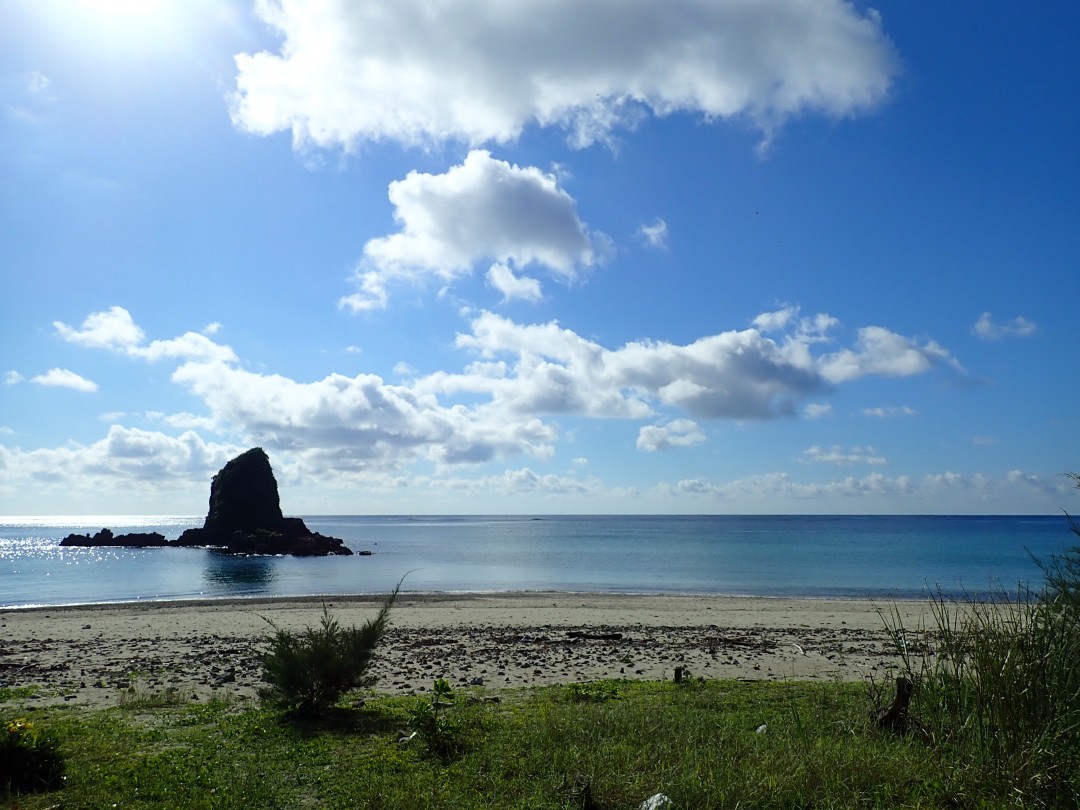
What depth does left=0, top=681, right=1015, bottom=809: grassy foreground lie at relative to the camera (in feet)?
22.7

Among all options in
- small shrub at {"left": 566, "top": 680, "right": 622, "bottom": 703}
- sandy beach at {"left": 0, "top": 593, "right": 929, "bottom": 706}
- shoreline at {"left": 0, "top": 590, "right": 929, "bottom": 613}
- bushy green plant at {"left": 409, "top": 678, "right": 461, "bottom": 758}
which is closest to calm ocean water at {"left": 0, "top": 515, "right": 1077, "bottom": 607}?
shoreline at {"left": 0, "top": 590, "right": 929, "bottom": 613}

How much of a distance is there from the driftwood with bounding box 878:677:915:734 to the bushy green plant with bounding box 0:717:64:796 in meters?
9.62

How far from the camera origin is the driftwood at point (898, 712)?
A: 28.8ft

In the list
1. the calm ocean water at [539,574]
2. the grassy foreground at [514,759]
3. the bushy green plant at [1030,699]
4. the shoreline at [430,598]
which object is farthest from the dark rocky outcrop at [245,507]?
the bushy green plant at [1030,699]

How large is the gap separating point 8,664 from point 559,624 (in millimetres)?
16030

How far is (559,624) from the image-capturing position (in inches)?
1000

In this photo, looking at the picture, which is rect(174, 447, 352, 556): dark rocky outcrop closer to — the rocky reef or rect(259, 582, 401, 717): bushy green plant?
the rocky reef

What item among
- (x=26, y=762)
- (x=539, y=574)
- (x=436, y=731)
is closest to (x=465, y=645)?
(x=436, y=731)

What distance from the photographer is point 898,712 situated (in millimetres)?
8875

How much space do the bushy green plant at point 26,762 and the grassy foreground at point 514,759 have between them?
0.77 ft

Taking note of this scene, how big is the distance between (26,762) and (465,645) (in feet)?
43.4

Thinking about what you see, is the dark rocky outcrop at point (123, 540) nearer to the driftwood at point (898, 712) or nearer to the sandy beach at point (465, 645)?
the sandy beach at point (465, 645)

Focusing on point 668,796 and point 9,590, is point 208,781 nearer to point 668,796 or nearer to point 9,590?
point 668,796

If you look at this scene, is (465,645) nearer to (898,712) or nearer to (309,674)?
(309,674)
